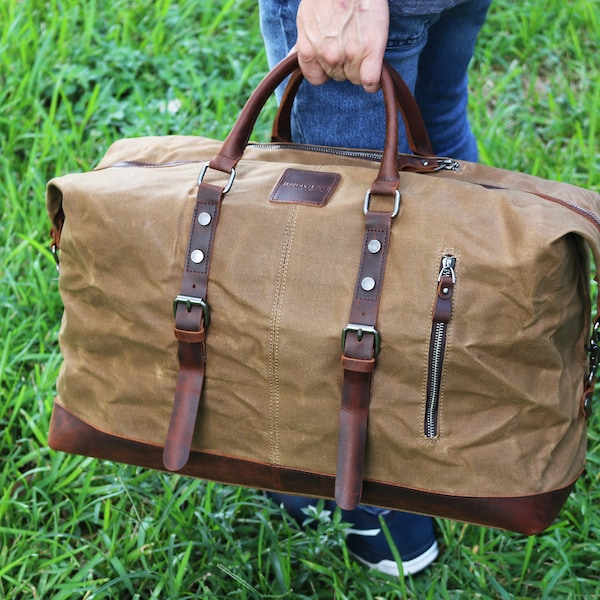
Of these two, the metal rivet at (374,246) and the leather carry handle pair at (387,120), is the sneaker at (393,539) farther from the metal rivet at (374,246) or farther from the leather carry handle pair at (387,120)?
the leather carry handle pair at (387,120)

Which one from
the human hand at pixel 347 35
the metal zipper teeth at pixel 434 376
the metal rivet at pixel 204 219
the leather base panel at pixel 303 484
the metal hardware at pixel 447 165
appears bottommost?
the leather base panel at pixel 303 484

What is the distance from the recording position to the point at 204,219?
1.54 m

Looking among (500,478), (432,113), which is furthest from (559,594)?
(432,113)

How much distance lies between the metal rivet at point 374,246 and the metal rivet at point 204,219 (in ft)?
1.01

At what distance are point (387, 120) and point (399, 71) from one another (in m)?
0.20

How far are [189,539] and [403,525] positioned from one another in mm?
494

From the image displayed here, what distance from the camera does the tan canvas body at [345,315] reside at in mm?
1431

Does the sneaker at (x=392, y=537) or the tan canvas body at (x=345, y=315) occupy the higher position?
the tan canvas body at (x=345, y=315)

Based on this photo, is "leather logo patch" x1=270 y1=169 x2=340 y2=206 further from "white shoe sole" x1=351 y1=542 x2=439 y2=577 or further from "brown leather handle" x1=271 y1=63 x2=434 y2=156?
"white shoe sole" x1=351 y1=542 x2=439 y2=577

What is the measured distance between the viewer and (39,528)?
6.55ft

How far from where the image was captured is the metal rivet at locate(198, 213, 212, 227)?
154 cm

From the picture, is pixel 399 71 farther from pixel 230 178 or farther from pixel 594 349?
pixel 594 349

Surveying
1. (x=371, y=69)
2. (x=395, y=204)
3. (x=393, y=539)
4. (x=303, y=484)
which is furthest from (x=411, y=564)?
(x=371, y=69)

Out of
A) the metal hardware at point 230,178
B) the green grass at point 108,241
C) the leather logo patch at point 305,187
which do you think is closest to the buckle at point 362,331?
the leather logo patch at point 305,187
